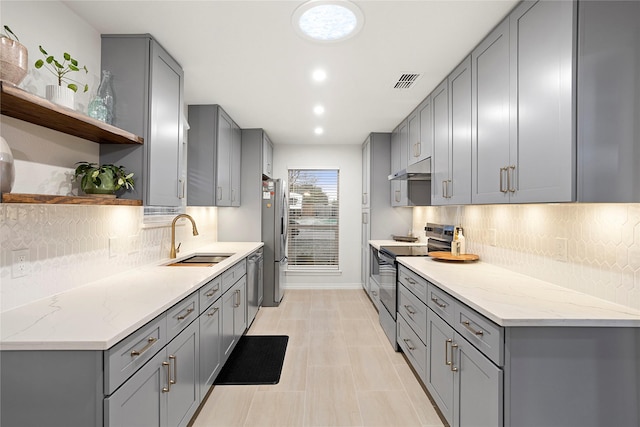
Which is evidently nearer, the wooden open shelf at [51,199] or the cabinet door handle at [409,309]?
the wooden open shelf at [51,199]

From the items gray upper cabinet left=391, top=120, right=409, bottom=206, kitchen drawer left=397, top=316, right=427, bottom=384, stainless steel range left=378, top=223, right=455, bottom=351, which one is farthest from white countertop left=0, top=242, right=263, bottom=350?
gray upper cabinet left=391, top=120, right=409, bottom=206

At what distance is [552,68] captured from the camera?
4.78 ft

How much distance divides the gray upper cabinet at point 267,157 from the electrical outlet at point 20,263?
3211 mm

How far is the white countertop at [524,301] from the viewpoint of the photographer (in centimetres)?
132

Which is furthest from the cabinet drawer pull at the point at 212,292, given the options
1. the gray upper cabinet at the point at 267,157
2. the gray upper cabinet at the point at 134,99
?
the gray upper cabinet at the point at 267,157

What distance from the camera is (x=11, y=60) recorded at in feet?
4.03

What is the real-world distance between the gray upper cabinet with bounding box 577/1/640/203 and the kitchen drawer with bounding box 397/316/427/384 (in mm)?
1525

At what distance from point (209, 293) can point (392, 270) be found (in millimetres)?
1747

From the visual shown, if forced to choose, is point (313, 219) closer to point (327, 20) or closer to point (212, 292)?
point (212, 292)

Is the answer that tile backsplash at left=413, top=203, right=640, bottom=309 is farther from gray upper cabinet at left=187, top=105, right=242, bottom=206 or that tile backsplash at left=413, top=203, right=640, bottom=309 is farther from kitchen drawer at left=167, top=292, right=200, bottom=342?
A: gray upper cabinet at left=187, top=105, right=242, bottom=206

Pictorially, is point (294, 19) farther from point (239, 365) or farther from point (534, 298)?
point (239, 365)

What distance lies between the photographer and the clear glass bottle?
72.9 inches

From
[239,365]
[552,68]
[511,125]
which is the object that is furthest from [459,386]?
[239,365]

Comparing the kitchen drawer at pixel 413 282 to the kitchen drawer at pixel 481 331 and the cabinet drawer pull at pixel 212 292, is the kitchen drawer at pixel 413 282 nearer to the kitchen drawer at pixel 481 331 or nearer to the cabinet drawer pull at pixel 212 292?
the kitchen drawer at pixel 481 331
